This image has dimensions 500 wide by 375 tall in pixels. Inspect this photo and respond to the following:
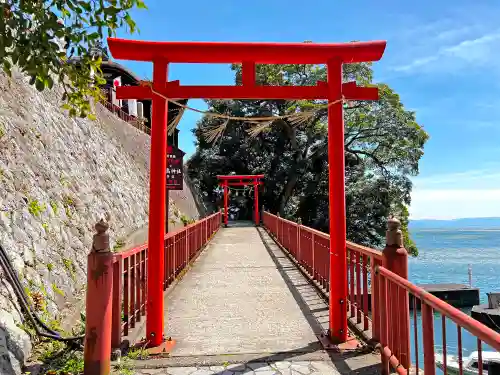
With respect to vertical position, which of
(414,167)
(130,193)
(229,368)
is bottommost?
(229,368)

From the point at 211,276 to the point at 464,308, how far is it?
23976mm

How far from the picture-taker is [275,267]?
8.98 metres

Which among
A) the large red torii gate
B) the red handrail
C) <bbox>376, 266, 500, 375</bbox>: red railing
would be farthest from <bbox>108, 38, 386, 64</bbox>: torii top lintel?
the red handrail

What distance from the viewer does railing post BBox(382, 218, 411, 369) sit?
2.93m

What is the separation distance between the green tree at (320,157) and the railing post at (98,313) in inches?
697

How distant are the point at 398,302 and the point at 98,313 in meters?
2.46

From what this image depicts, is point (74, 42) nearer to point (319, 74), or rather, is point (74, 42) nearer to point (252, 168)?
point (319, 74)

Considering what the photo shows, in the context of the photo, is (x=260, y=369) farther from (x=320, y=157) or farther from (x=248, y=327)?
(x=320, y=157)

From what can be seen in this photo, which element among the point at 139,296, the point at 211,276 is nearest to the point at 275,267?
the point at 211,276

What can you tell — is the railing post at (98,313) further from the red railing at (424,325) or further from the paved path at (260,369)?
the red railing at (424,325)

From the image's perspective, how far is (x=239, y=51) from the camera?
169 inches

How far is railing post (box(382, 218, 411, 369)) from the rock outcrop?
3.20 metres

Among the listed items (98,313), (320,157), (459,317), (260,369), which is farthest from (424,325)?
(320,157)

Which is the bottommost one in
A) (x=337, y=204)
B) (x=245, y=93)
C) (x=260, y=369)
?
(x=260, y=369)
